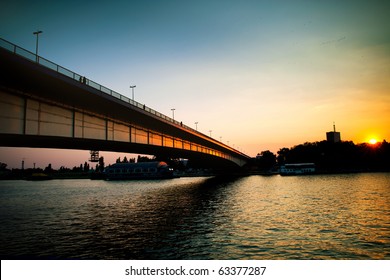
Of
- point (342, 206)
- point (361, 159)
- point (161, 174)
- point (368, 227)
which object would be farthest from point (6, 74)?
point (361, 159)

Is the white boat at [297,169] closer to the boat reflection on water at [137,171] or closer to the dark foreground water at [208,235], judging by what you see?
the boat reflection on water at [137,171]

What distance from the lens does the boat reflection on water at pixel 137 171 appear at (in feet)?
439

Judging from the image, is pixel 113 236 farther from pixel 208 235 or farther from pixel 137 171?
pixel 137 171

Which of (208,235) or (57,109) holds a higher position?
(57,109)

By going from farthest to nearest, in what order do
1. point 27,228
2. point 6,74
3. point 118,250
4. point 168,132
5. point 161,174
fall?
point 161,174
point 168,132
point 27,228
point 6,74
point 118,250

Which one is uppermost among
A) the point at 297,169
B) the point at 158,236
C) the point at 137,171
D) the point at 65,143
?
the point at 65,143

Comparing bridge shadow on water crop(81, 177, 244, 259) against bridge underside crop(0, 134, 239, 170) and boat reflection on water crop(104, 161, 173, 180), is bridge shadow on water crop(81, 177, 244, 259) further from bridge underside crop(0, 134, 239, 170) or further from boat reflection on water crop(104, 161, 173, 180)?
boat reflection on water crop(104, 161, 173, 180)

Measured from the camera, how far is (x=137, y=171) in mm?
135375

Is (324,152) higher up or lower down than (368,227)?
higher up

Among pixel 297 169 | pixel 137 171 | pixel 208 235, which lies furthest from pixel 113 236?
pixel 297 169

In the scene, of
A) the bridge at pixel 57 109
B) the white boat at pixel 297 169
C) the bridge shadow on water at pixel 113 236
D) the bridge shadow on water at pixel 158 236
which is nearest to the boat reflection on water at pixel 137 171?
the white boat at pixel 297 169

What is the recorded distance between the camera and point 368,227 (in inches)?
809
